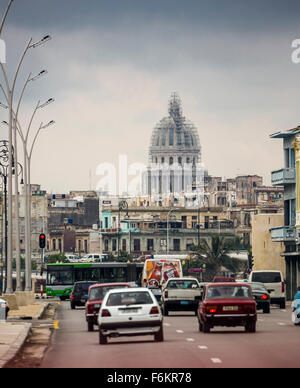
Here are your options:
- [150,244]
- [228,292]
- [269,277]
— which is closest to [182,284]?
[269,277]

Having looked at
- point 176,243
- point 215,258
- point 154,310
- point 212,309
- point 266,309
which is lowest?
point 266,309

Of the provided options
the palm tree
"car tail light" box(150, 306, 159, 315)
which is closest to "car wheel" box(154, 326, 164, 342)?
"car tail light" box(150, 306, 159, 315)

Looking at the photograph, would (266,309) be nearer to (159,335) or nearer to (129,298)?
(129,298)

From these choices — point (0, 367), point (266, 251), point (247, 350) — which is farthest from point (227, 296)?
point (266, 251)

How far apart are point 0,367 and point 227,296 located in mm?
12493

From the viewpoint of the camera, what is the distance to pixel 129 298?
97.6ft

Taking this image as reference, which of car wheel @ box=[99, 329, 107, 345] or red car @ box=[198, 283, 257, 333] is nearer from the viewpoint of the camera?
car wheel @ box=[99, 329, 107, 345]

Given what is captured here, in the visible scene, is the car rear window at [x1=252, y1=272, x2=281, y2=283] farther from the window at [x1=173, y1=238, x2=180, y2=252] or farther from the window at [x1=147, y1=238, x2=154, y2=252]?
the window at [x1=147, y1=238, x2=154, y2=252]

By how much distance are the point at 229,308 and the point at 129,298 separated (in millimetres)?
3915

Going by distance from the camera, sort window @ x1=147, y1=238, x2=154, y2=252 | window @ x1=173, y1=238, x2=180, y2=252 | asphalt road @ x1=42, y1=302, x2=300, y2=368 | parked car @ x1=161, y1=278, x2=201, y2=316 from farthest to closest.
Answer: window @ x1=147, y1=238, x2=154, y2=252 < window @ x1=173, y1=238, x2=180, y2=252 < parked car @ x1=161, y1=278, x2=201, y2=316 < asphalt road @ x1=42, y1=302, x2=300, y2=368

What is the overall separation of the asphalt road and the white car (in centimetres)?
28

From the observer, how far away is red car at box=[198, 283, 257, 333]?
107 ft
